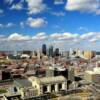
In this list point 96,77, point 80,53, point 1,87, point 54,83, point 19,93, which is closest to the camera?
point 19,93

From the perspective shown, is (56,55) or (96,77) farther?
(56,55)

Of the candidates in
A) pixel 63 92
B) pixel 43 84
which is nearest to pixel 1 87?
pixel 43 84

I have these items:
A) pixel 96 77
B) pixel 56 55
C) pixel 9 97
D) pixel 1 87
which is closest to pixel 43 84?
pixel 9 97

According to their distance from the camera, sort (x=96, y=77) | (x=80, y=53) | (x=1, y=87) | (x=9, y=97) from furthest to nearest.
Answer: (x=80, y=53) → (x=96, y=77) → (x=1, y=87) → (x=9, y=97)

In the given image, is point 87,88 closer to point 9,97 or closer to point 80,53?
point 9,97

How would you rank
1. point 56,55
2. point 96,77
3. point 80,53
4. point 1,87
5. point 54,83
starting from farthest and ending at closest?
1. point 80,53
2. point 56,55
3. point 96,77
4. point 1,87
5. point 54,83

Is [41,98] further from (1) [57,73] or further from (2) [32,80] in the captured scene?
(1) [57,73]

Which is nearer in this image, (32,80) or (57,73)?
(32,80)

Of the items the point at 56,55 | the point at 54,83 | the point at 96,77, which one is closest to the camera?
the point at 54,83
